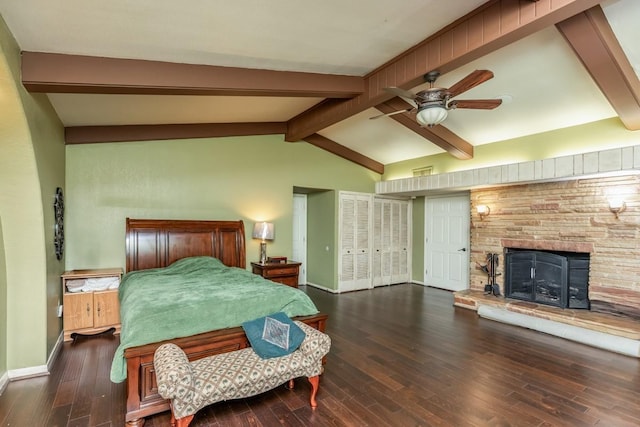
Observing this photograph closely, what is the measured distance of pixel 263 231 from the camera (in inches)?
217

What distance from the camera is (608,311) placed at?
14.2ft

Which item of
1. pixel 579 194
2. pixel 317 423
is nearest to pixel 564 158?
pixel 579 194

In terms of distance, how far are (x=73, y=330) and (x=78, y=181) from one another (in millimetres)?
1971

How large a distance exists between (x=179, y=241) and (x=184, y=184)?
925 millimetres

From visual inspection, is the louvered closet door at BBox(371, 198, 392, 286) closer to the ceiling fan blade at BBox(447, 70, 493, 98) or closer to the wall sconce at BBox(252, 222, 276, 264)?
the wall sconce at BBox(252, 222, 276, 264)

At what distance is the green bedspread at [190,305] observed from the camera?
2.48 meters

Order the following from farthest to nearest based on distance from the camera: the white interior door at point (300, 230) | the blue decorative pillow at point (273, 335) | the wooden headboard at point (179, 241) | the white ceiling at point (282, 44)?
the white interior door at point (300, 230) → the wooden headboard at point (179, 241) → the blue decorative pillow at point (273, 335) → the white ceiling at point (282, 44)

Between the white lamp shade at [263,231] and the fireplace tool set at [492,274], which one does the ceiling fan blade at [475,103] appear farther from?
the white lamp shade at [263,231]

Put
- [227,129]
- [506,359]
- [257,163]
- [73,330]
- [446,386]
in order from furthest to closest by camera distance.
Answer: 1. [257,163]
2. [227,129]
3. [73,330]
4. [506,359]
5. [446,386]

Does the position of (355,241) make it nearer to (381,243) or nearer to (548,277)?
(381,243)

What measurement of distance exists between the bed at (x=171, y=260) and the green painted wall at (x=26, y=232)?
4.07ft

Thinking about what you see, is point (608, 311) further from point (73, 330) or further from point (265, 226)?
point (73, 330)

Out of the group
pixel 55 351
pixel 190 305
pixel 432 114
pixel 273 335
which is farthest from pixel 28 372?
pixel 432 114

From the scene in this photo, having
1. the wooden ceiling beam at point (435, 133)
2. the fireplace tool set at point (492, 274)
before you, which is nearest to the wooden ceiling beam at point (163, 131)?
the wooden ceiling beam at point (435, 133)
